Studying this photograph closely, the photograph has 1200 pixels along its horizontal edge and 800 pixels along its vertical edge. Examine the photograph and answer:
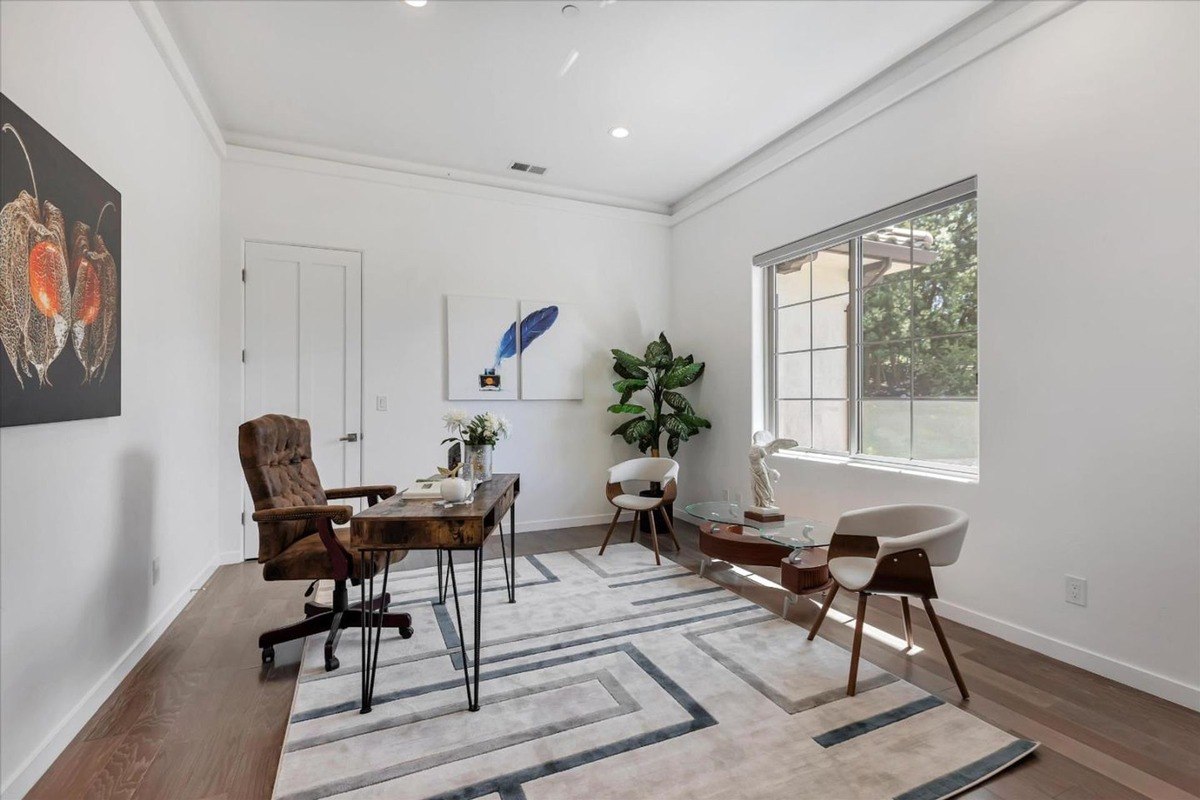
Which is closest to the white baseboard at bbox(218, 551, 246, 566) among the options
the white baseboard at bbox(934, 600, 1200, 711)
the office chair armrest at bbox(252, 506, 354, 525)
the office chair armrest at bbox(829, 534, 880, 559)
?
the office chair armrest at bbox(252, 506, 354, 525)

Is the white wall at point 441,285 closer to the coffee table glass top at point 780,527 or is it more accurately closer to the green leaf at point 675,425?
the green leaf at point 675,425

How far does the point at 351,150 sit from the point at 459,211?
2.97ft

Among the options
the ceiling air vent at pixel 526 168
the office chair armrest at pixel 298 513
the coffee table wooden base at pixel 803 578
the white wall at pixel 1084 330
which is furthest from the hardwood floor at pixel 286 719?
the ceiling air vent at pixel 526 168

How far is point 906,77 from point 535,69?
215 cm

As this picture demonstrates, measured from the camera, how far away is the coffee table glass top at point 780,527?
8.50 ft

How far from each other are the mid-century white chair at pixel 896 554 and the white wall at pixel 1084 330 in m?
0.59

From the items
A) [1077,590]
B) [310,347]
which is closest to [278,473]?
[310,347]

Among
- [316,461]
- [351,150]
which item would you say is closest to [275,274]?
[351,150]

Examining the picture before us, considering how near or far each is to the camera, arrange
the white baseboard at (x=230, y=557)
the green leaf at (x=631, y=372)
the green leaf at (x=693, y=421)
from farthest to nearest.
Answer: the green leaf at (x=631, y=372)
the green leaf at (x=693, y=421)
the white baseboard at (x=230, y=557)

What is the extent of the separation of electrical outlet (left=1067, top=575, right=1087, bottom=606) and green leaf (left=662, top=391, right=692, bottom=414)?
285 centimetres

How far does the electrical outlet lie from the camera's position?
2.41 meters

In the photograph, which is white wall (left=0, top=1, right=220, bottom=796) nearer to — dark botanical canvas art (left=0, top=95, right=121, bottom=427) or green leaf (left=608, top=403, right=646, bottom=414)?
dark botanical canvas art (left=0, top=95, right=121, bottom=427)

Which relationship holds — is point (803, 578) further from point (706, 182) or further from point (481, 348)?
point (706, 182)

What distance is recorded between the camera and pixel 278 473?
2.75 meters
